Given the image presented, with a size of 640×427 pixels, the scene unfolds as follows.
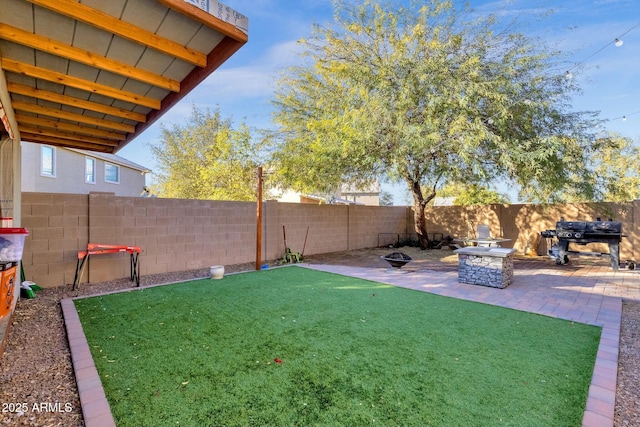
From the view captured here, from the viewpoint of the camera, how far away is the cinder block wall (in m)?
4.95

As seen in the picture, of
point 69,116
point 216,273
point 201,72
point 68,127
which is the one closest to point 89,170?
point 68,127

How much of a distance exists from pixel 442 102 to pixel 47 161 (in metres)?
14.3

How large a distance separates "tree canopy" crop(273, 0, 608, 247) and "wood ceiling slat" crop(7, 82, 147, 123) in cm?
416

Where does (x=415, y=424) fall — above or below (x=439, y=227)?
below

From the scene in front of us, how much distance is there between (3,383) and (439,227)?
1172cm

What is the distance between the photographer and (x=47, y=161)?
1216 cm

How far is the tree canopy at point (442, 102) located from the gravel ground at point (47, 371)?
3.87 m

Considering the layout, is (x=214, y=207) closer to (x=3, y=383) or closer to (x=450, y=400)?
(x=3, y=383)

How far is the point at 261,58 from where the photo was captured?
9.55 m

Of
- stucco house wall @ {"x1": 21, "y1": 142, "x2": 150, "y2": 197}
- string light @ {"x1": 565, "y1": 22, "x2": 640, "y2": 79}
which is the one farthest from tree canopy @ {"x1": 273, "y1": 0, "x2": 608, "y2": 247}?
stucco house wall @ {"x1": 21, "y1": 142, "x2": 150, "y2": 197}

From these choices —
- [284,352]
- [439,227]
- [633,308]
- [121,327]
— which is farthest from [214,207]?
[439,227]

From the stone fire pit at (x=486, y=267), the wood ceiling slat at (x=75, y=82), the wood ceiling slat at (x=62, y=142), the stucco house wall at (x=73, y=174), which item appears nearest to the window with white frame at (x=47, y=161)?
the stucco house wall at (x=73, y=174)

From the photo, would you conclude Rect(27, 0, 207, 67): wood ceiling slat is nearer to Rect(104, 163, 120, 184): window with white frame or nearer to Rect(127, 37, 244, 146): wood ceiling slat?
Rect(127, 37, 244, 146): wood ceiling slat

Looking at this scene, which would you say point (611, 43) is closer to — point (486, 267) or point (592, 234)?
point (592, 234)
